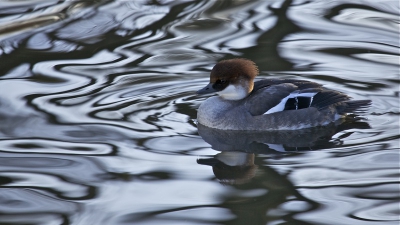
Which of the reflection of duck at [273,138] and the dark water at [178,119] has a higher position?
the dark water at [178,119]

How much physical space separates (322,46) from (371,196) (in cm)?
480

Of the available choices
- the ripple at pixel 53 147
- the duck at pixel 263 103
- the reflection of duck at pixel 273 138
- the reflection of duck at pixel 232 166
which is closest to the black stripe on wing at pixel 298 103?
the duck at pixel 263 103

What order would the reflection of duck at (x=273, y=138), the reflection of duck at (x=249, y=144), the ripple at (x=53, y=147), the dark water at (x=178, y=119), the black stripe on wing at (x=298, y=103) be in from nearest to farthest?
the dark water at (x=178, y=119) → the reflection of duck at (x=249, y=144) → the ripple at (x=53, y=147) → the reflection of duck at (x=273, y=138) → the black stripe on wing at (x=298, y=103)

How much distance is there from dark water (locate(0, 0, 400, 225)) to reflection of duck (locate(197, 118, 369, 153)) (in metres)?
0.02

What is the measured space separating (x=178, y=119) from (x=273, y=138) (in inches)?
46.6

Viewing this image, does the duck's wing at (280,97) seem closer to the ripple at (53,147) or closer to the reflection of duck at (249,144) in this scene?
the reflection of duck at (249,144)

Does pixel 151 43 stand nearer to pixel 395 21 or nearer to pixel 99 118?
pixel 99 118

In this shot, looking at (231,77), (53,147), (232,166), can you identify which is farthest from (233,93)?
(53,147)

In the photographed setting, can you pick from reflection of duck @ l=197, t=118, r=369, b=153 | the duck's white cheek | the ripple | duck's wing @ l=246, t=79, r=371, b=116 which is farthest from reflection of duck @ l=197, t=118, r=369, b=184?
the ripple

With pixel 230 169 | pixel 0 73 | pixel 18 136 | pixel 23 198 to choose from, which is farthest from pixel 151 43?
pixel 23 198

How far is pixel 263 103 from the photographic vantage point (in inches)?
335

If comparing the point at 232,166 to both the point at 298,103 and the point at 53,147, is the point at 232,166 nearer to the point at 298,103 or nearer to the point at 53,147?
the point at 298,103

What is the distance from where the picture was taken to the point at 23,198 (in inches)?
262

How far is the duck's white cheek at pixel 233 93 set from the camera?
8.59 meters
